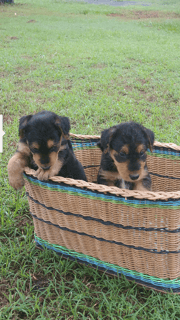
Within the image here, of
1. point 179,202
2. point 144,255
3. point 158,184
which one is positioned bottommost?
point 158,184

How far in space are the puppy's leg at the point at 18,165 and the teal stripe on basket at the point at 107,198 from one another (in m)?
0.19

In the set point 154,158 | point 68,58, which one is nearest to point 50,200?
point 154,158

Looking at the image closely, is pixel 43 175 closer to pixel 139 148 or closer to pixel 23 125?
pixel 23 125

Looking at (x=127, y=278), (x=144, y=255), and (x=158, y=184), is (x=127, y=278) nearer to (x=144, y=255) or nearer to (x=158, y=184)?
(x=144, y=255)

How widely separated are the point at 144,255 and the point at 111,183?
79 cm

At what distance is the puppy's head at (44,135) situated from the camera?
214cm

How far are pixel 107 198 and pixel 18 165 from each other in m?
0.84

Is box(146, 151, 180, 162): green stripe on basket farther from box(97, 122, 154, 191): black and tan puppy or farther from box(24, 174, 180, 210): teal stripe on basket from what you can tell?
box(24, 174, 180, 210): teal stripe on basket

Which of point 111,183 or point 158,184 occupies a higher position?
point 111,183

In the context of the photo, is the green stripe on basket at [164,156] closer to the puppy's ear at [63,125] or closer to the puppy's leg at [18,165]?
the puppy's ear at [63,125]

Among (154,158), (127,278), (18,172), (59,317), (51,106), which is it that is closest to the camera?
(59,317)

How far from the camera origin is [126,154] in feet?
7.38

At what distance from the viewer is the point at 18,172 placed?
7.77 ft

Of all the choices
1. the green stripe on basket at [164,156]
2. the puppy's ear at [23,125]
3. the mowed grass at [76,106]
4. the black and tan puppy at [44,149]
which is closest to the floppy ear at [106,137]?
the black and tan puppy at [44,149]
